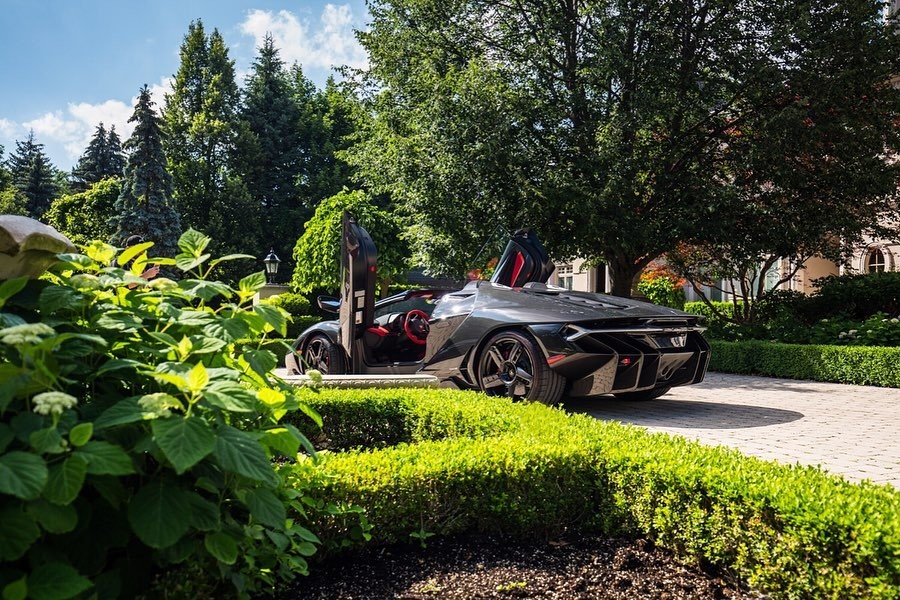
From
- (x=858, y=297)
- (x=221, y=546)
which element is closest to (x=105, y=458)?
(x=221, y=546)

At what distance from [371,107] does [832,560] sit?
16.5 metres

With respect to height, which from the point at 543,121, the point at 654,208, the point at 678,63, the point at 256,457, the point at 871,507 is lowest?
the point at 871,507

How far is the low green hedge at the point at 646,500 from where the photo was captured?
7.21ft

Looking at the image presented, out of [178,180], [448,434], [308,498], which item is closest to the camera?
[308,498]

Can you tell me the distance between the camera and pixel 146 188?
96.0 ft

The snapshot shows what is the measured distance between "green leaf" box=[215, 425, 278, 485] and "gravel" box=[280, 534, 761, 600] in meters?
0.89

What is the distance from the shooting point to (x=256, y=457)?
1.66 meters

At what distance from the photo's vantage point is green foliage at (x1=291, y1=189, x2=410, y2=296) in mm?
22438

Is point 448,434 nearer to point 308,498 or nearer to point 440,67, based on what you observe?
point 308,498

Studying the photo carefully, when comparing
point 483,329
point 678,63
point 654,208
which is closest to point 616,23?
point 678,63

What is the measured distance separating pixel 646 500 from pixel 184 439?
→ 2.01 m

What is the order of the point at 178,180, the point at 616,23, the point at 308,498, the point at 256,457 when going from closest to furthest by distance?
the point at 256,457
the point at 308,498
the point at 616,23
the point at 178,180

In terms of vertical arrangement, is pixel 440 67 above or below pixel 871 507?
above

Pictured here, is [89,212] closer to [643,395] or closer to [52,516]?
[643,395]
